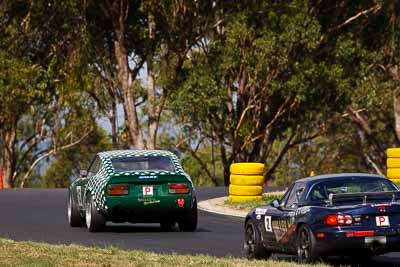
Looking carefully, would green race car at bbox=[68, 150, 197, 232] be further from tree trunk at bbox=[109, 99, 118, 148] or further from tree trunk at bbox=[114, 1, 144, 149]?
tree trunk at bbox=[109, 99, 118, 148]

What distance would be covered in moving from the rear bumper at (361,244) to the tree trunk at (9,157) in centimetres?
5091

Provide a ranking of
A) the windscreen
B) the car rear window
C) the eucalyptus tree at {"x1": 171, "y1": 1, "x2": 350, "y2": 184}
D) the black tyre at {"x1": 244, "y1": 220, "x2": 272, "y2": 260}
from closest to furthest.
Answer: the windscreen → the black tyre at {"x1": 244, "y1": 220, "x2": 272, "y2": 260} → the car rear window → the eucalyptus tree at {"x1": 171, "y1": 1, "x2": 350, "y2": 184}

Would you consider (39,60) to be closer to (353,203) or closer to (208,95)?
(208,95)

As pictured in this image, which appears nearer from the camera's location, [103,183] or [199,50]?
[103,183]

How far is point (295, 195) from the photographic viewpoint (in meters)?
16.8

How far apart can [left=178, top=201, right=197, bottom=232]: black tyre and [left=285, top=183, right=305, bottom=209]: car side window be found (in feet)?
19.6

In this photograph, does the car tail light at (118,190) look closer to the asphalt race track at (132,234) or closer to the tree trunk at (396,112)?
the asphalt race track at (132,234)

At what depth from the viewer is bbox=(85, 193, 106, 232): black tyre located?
22.8 m

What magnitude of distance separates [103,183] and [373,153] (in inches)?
2020

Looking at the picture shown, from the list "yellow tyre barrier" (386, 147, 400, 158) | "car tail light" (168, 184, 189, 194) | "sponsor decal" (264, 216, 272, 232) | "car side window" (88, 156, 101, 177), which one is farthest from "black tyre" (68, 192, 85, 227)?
"yellow tyre barrier" (386, 147, 400, 158)

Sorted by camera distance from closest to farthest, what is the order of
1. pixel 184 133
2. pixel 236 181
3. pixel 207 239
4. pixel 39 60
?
pixel 207 239
pixel 236 181
pixel 39 60
pixel 184 133

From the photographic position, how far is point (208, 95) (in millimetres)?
54656

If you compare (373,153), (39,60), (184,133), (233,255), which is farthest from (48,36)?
(233,255)

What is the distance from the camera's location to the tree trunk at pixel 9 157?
215 feet
